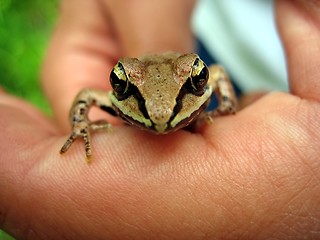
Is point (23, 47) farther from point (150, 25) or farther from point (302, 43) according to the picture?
point (302, 43)

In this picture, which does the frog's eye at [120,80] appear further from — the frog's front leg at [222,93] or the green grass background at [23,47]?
the green grass background at [23,47]

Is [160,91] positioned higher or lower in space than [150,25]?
lower

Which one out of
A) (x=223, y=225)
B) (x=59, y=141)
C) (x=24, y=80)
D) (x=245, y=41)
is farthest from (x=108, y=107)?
(x=24, y=80)

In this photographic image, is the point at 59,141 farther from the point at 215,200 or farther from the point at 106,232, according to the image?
the point at 215,200

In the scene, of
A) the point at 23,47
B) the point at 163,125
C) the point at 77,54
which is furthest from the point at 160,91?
the point at 23,47

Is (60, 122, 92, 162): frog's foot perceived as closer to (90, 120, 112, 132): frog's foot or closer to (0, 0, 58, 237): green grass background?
(90, 120, 112, 132): frog's foot

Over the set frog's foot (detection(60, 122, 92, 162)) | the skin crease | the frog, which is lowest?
the skin crease

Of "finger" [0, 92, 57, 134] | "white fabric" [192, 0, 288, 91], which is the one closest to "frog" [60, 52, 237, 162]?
"finger" [0, 92, 57, 134]

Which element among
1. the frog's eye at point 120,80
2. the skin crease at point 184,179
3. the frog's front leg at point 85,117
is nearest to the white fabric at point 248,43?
the skin crease at point 184,179

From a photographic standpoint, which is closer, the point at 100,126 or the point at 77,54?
the point at 100,126
